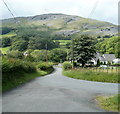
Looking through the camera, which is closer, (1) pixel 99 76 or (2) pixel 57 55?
(1) pixel 99 76

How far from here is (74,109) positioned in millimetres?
7480

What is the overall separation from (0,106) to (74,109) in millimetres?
3345

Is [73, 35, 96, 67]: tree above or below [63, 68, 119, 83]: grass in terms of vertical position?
above

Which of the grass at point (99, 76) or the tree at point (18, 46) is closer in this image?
the grass at point (99, 76)

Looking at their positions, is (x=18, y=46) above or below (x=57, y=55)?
above

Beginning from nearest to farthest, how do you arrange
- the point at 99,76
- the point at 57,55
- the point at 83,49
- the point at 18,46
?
the point at 99,76, the point at 83,49, the point at 57,55, the point at 18,46

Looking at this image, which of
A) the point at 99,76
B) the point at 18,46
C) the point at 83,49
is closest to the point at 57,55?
the point at 18,46

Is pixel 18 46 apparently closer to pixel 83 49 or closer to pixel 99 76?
pixel 83 49

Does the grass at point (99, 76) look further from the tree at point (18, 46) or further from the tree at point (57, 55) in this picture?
the tree at point (18, 46)

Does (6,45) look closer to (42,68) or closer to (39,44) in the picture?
(39,44)

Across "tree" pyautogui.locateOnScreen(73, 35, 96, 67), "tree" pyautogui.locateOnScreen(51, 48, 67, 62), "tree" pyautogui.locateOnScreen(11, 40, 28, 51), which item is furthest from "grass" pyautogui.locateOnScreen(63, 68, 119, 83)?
"tree" pyautogui.locateOnScreen(11, 40, 28, 51)

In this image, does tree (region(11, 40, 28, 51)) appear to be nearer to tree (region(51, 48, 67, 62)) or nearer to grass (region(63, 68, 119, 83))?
tree (region(51, 48, 67, 62))

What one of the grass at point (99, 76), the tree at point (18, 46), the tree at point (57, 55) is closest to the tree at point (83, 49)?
the grass at point (99, 76)

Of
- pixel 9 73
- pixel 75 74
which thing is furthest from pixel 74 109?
pixel 75 74
